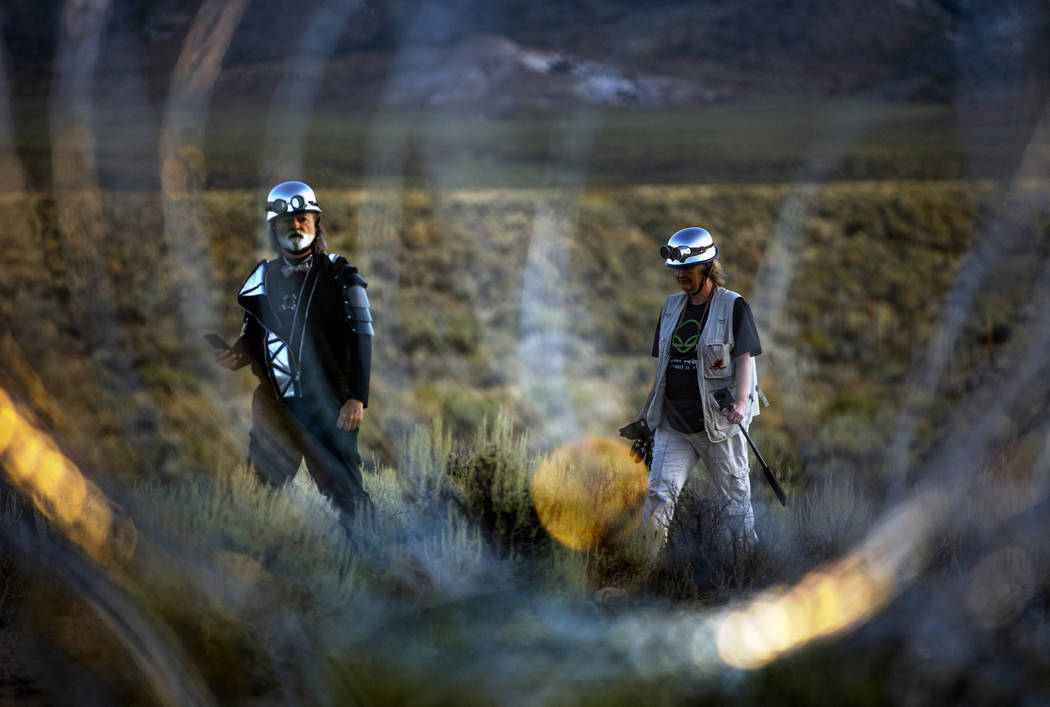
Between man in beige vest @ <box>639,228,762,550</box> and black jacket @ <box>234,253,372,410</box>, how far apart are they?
5.04 feet

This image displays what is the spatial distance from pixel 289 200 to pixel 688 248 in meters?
1.99

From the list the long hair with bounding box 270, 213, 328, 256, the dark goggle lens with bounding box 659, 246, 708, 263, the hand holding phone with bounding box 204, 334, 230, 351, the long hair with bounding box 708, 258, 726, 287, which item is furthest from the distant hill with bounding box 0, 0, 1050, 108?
the dark goggle lens with bounding box 659, 246, 708, 263

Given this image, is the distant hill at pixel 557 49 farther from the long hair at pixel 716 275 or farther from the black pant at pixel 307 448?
the long hair at pixel 716 275

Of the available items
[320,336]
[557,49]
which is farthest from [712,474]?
[557,49]

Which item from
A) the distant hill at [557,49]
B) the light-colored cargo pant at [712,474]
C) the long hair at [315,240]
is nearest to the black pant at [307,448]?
the long hair at [315,240]

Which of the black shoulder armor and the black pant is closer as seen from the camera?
the black shoulder armor

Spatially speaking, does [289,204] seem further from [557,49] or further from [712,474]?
[557,49]

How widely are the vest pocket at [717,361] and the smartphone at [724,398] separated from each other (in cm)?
8

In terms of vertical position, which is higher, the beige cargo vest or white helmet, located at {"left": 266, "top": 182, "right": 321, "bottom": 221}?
white helmet, located at {"left": 266, "top": 182, "right": 321, "bottom": 221}

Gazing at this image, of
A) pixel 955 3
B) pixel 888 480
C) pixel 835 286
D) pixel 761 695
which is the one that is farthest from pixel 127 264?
pixel 955 3

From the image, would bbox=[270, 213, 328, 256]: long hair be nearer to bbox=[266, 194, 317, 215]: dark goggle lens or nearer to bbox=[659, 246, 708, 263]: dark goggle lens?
bbox=[266, 194, 317, 215]: dark goggle lens

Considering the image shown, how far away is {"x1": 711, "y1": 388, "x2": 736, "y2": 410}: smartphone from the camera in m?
5.40

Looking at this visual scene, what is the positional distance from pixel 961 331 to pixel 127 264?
15200 mm

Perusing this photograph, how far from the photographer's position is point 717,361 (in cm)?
540
